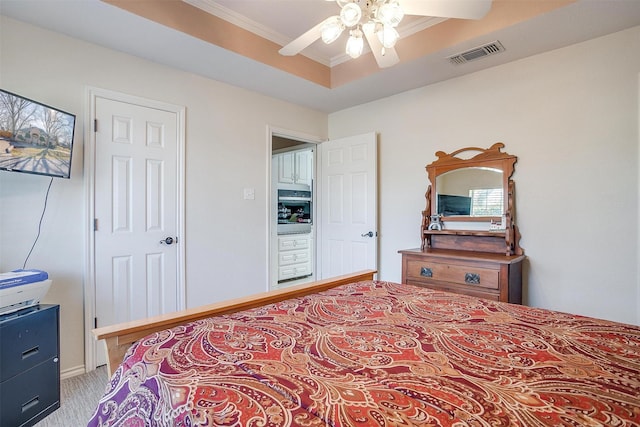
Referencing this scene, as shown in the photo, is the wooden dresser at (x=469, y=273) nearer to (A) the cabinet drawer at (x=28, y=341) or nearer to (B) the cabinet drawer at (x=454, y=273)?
(B) the cabinet drawer at (x=454, y=273)

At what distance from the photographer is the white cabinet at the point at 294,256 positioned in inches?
200

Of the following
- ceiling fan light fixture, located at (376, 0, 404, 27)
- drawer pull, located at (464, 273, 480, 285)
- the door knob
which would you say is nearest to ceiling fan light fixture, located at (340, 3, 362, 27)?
ceiling fan light fixture, located at (376, 0, 404, 27)

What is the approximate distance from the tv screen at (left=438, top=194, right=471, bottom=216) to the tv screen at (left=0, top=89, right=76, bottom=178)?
3.02m

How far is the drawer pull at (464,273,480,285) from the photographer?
8.07 ft

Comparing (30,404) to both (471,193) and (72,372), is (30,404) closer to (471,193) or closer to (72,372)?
(72,372)

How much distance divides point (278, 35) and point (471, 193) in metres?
2.23

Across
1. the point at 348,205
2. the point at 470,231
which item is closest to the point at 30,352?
the point at 348,205

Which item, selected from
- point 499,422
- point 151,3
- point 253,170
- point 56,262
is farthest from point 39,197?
point 499,422

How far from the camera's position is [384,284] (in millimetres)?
1949

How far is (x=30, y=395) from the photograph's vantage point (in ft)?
5.81

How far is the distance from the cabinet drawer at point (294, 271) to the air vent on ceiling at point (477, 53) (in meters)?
3.64

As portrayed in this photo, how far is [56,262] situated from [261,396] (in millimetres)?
2287

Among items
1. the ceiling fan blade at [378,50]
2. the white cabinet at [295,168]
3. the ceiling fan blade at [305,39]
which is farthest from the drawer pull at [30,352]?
the white cabinet at [295,168]

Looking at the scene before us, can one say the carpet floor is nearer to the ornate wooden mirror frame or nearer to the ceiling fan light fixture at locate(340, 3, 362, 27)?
the ceiling fan light fixture at locate(340, 3, 362, 27)
